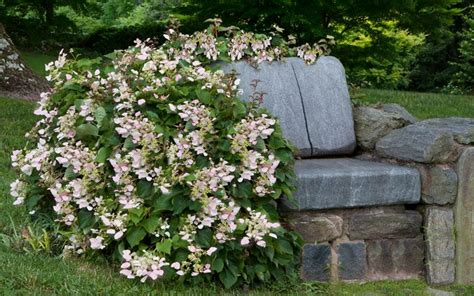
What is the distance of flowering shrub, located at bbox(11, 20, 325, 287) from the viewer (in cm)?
359

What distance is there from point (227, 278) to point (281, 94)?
153cm

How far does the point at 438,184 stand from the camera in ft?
13.9

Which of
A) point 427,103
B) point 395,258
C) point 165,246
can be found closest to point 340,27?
point 427,103

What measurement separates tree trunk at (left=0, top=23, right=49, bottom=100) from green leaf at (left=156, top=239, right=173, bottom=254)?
6015mm

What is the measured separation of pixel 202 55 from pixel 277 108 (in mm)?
587

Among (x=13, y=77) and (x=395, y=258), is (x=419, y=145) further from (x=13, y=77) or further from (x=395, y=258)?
(x=13, y=77)

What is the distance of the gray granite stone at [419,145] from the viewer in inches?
165

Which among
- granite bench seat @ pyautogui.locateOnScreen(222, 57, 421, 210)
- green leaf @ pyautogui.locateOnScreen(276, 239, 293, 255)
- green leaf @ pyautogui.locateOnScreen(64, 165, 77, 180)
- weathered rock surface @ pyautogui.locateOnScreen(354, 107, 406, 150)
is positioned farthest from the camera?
weathered rock surface @ pyautogui.locateOnScreen(354, 107, 406, 150)

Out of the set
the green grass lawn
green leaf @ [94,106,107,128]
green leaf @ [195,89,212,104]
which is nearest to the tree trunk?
the green grass lawn

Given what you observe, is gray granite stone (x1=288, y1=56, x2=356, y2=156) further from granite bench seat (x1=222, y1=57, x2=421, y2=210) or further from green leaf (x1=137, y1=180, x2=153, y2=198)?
green leaf (x1=137, y1=180, x2=153, y2=198)

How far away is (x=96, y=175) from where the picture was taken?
3828 mm

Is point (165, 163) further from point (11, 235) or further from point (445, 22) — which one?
point (445, 22)

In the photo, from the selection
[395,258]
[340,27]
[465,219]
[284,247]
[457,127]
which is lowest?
[340,27]

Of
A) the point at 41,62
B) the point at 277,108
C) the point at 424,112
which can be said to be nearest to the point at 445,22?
the point at 424,112
